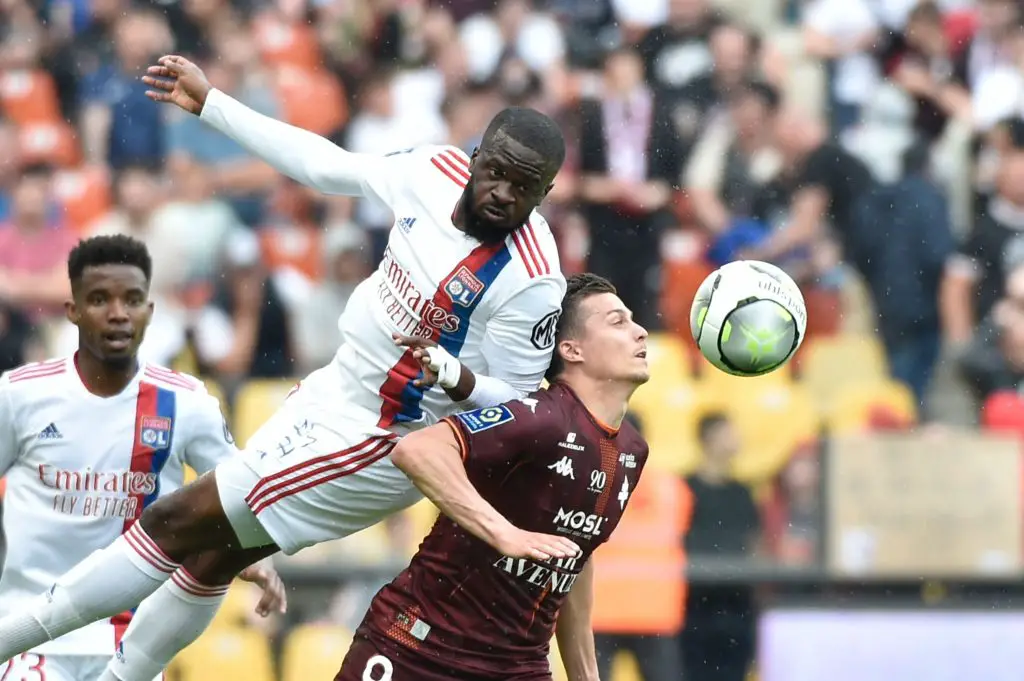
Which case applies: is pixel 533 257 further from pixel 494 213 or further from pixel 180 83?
pixel 180 83

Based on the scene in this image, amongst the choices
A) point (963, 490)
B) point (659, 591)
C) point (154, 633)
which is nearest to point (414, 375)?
point (154, 633)

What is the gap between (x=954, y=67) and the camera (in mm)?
12820

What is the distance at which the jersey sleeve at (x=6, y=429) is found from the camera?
21.4 feet

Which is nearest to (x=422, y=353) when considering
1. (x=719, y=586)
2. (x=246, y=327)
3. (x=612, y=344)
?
(x=612, y=344)

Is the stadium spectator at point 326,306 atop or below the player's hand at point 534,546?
below

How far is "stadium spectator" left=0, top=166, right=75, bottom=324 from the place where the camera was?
11.9 meters

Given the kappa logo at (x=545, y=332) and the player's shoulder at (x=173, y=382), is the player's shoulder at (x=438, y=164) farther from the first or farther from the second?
the player's shoulder at (x=173, y=382)

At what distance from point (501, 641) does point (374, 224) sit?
20.5ft

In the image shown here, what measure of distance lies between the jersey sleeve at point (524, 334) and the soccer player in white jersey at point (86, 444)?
4.36 ft

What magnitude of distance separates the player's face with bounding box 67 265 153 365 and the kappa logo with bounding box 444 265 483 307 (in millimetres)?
1275

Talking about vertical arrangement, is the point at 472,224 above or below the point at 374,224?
above

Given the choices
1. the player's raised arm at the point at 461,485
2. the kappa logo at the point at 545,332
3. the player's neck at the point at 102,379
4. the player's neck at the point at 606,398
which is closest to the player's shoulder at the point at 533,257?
the kappa logo at the point at 545,332

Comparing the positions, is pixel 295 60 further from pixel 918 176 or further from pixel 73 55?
pixel 918 176

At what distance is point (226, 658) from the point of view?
9562 mm
